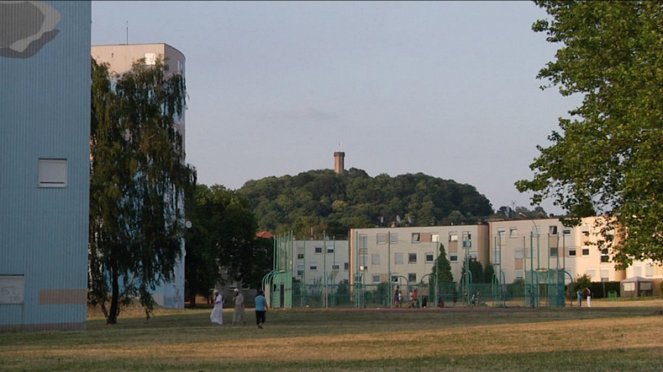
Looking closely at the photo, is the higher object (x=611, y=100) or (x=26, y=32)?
(x=26, y=32)

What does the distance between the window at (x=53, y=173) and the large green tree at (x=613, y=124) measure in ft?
61.1

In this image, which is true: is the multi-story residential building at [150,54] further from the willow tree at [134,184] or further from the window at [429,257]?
the willow tree at [134,184]

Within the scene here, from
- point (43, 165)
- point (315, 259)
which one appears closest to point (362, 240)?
point (315, 259)

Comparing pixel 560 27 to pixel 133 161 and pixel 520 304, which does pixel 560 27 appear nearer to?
pixel 133 161

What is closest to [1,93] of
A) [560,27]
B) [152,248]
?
[152,248]

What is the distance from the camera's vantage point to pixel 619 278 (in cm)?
12094

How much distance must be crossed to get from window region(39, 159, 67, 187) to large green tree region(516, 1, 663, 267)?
1862cm

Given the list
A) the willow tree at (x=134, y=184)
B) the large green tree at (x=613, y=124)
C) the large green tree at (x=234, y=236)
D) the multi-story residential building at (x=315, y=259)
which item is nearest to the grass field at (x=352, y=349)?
the large green tree at (x=613, y=124)

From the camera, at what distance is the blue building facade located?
45.8 m

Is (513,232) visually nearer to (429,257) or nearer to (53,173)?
(429,257)

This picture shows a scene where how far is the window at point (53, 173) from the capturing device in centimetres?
4631

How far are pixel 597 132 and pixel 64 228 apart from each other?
72.3ft

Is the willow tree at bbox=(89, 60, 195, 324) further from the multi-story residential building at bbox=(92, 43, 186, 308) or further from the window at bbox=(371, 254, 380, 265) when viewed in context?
the window at bbox=(371, 254, 380, 265)

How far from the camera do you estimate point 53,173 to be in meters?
46.4
